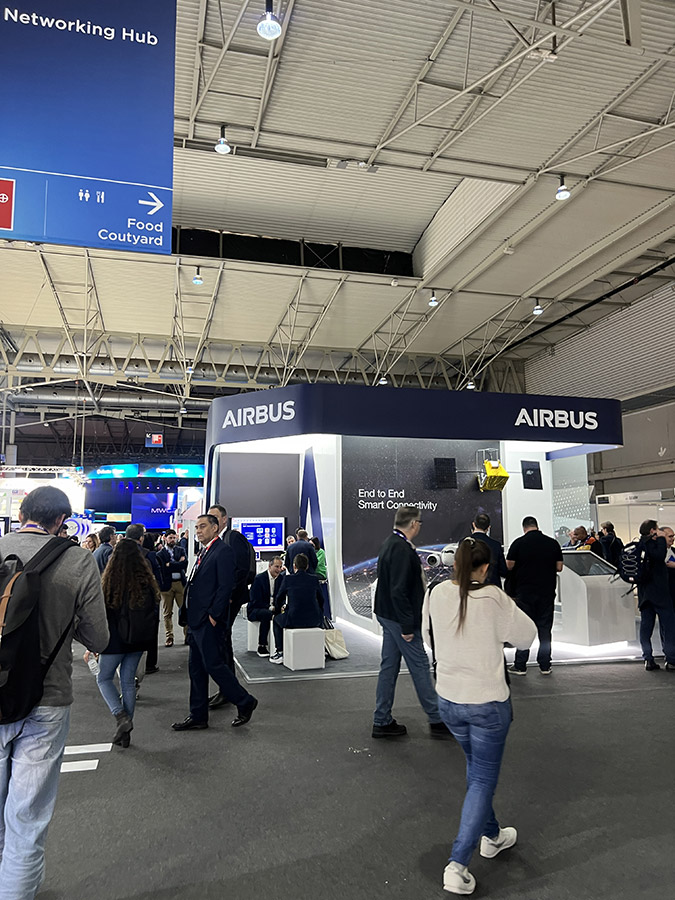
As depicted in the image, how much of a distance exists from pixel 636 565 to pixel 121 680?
4674mm

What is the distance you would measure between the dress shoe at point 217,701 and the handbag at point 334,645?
1.84 m

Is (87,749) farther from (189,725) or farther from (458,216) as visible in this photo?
(458,216)

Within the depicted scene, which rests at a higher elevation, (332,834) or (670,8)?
(670,8)

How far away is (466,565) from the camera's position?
103 inches

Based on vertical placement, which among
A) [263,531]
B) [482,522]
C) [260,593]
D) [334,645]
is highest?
[482,522]

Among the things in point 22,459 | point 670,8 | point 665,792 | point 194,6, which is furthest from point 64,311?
point 22,459

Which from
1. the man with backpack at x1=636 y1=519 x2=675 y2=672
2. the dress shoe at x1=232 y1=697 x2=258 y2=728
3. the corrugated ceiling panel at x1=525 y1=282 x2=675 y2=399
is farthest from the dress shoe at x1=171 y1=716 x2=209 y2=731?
the corrugated ceiling panel at x1=525 y1=282 x2=675 y2=399

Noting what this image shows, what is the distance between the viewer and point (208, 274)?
492 inches

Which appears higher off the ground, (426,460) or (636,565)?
(426,460)

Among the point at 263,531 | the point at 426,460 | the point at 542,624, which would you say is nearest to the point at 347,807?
the point at 542,624

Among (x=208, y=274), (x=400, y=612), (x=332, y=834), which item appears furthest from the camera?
(x=208, y=274)

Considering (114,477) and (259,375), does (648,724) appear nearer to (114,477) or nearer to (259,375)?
(259,375)

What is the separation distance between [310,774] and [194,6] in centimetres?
720

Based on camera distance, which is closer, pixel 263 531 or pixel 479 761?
pixel 479 761
